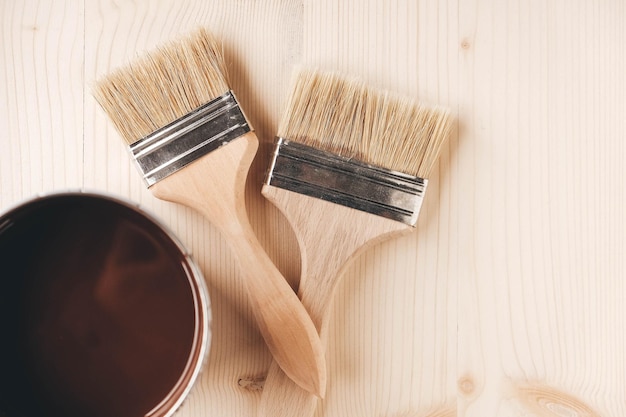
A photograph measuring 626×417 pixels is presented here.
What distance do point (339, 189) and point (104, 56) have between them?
282 millimetres

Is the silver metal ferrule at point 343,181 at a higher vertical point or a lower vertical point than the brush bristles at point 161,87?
lower

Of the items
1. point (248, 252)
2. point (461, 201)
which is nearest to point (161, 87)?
point (248, 252)

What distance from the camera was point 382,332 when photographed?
681mm

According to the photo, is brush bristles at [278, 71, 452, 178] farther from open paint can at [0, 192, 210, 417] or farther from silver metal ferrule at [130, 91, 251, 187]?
open paint can at [0, 192, 210, 417]

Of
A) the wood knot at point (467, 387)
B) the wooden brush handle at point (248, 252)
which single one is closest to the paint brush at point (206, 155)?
the wooden brush handle at point (248, 252)

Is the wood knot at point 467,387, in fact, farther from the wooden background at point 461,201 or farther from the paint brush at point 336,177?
the paint brush at point 336,177

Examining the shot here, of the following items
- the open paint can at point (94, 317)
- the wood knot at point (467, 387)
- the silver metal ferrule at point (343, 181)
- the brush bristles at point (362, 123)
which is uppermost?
the brush bristles at point (362, 123)

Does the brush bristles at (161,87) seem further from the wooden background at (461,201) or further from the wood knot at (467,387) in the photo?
the wood knot at (467,387)

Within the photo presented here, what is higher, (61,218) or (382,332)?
(61,218)

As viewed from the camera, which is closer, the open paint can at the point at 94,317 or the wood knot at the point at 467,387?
the open paint can at the point at 94,317

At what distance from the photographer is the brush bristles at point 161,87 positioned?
62 centimetres

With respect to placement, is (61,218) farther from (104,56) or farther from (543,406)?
(543,406)

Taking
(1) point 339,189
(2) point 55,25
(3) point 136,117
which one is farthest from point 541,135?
(2) point 55,25

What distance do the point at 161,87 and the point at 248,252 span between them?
183 mm
